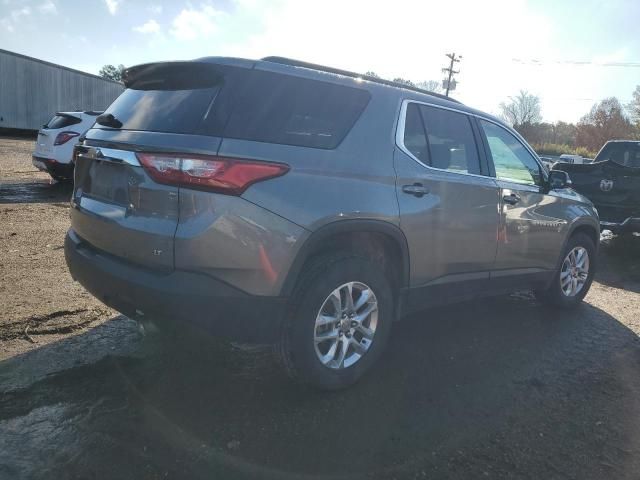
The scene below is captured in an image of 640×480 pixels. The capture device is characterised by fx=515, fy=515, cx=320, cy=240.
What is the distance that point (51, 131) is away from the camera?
36.2 feet

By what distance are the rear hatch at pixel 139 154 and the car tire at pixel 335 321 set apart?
80 centimetres

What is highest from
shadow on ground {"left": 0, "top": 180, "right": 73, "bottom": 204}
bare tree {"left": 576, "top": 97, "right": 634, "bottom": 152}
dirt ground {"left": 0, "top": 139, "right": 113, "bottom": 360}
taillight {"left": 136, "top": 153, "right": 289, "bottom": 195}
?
bare tree {"left": 576, "top": 97, "right": 634, "bottom": 152}

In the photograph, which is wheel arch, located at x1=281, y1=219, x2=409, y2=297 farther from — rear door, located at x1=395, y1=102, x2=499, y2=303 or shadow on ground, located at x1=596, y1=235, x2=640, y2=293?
shadow on ground, located at x1=596, y1=235, x2=640, y2=293

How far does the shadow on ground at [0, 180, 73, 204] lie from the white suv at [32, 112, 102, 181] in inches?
14.3

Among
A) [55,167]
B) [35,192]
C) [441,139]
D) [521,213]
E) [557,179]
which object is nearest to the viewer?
[441,139]

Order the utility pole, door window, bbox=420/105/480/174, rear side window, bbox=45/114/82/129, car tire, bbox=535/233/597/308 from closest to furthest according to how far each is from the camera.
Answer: door window, bbox=420/105/480/174 → car tire, bbox=535/233/597/308 → rear side window, bbox=45/114/82/129 → the utility pole

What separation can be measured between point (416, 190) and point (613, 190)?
6736 millimetres

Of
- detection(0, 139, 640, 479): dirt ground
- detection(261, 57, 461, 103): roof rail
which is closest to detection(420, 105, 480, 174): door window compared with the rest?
detection(261, 57, 461, 103): roof rail

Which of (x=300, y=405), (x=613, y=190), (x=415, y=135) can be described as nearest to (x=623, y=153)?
(x=613, y=190)

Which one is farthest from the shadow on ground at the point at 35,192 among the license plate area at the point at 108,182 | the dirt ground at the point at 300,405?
the license plate area at the point at 108,182

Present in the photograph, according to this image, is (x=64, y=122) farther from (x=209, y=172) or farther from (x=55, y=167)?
(x=209, y=172)

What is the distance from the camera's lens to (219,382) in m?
3.29

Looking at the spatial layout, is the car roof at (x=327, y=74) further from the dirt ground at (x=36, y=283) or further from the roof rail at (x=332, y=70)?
the dirt ground at (x=36, y=283)

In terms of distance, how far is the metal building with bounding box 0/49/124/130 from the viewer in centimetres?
2714
